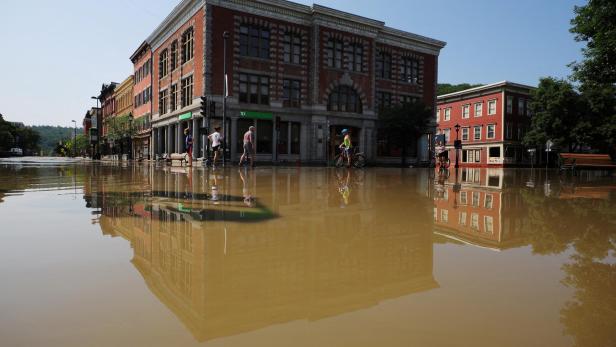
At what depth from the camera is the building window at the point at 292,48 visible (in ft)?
101

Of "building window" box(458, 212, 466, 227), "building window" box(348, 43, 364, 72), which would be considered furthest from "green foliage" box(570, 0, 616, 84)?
"building window" box(458, 212, 466, 227)

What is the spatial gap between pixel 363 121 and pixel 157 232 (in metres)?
31.6

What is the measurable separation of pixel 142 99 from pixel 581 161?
43.9 meters

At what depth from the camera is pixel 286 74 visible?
30.9 m

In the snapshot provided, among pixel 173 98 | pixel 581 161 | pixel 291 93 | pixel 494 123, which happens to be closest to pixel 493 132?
pixel 494 123

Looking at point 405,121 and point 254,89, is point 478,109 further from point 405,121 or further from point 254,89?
point 254,89

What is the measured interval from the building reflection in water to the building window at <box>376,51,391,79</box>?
1296 inches

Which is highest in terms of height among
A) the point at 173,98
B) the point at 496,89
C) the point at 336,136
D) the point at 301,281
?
the point at 496,89

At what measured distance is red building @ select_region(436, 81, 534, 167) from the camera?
172 feet

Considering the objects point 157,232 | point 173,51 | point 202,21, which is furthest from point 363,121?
point 157,232

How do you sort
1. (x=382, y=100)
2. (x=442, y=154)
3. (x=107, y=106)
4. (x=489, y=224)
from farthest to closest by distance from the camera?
(x=107, y=106) → (x=382, y=100) → (x=442, y=154) → (x=489, y=224)

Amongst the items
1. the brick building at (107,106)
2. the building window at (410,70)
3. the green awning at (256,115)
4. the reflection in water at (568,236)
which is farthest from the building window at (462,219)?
the brick building at (107,106)

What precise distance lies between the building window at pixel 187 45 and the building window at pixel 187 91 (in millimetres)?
1655

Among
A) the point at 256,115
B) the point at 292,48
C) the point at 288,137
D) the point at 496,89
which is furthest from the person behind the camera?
the point at 496,89
